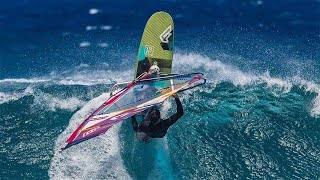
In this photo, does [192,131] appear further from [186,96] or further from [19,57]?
[19,57]

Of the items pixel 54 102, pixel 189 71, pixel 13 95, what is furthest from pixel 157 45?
pixel 13 95

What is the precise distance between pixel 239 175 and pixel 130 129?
13.1 feet

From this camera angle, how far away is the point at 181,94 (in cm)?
2064

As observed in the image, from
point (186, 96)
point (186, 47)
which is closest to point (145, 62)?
point (186, 96)

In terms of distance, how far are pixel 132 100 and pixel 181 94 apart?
3.32 metres

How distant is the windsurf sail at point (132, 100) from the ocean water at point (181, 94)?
165cm

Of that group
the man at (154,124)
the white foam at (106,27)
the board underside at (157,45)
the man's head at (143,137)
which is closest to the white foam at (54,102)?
the board underside at (157,45)

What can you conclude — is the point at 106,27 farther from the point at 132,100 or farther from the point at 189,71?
the point at 132,100

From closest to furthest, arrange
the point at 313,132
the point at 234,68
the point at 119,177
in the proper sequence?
the point at 119,177 → the point at 313,132 → the point at 234,68

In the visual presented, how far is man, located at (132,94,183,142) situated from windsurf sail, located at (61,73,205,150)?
45 centimetres

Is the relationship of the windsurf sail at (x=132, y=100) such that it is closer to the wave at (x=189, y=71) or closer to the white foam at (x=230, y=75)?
the wave at (x=189, y=71)

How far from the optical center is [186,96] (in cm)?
2058

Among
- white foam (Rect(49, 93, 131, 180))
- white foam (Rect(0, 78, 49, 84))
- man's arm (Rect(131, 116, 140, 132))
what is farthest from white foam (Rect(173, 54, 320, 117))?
white foam (Rect(0, 78, 49, 84))

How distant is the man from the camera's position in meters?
17.7
